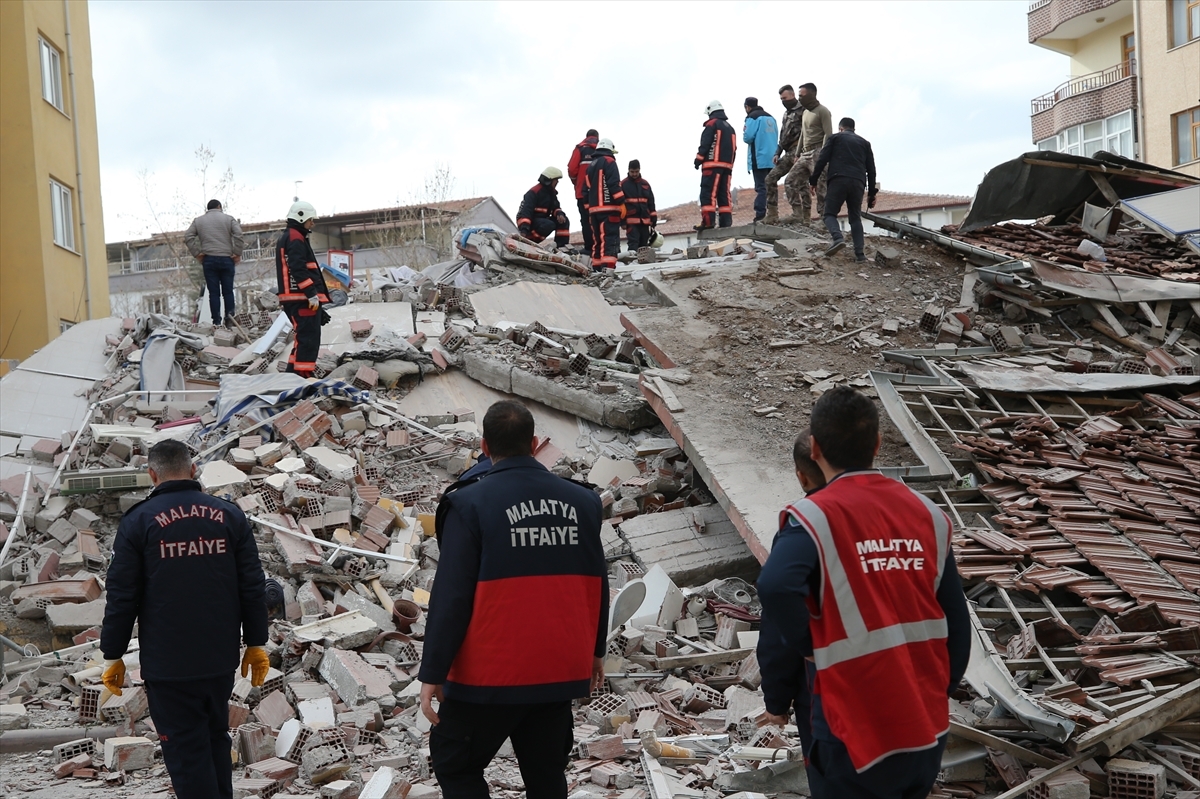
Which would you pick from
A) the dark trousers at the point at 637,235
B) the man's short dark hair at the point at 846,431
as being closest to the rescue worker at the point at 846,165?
the dark trousers at the point at 637,235

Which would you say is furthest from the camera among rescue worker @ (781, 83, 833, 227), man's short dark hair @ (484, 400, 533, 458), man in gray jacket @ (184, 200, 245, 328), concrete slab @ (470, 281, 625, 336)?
rescue worker @ (781, 83, 833, 227)

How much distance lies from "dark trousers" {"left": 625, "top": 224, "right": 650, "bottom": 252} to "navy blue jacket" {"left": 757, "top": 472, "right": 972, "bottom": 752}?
46.3 feet

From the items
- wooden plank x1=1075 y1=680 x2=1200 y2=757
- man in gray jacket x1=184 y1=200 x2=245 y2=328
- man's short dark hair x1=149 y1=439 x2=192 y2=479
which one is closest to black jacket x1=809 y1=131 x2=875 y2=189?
man in gray jacket x1=184 y1=200 x2=245 y2=328

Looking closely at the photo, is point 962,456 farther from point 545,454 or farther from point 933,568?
point 933,568

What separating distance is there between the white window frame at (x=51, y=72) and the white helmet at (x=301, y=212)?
11781 millimetres

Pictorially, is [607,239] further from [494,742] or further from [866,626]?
[866,626]

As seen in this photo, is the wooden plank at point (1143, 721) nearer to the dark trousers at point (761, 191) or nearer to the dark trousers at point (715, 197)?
the dark trousers at point (715, 197)

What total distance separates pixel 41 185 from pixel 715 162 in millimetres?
12238

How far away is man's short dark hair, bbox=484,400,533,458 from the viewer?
11.0ft

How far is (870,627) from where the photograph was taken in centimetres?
266

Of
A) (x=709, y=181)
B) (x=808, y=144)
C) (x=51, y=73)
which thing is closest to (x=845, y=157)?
A: (x=808, y=144)

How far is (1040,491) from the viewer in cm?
683

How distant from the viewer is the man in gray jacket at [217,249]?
12.7 meters

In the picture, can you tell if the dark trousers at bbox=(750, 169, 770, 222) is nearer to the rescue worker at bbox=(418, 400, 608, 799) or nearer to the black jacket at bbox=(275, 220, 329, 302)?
the black jacket at bbox=(275, 220, 329, 302)
